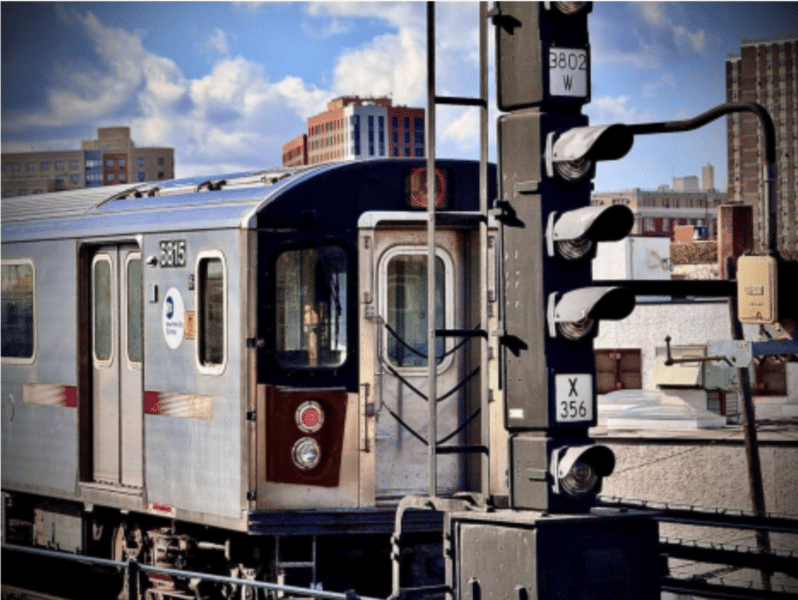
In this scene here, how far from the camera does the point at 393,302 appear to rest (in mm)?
11359

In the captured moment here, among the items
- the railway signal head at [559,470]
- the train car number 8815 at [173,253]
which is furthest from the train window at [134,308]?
the railway signal head at [559,470]

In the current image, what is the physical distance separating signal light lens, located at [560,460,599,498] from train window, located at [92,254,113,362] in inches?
240

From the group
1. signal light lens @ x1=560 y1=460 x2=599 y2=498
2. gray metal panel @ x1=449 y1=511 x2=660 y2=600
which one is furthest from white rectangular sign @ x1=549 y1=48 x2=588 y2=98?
gray metal panel @ x1=449 y1=511 x2=660 y2=600

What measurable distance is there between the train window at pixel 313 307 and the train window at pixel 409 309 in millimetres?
426

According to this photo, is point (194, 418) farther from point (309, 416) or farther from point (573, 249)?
point (573, 249)

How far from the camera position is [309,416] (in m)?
11.0

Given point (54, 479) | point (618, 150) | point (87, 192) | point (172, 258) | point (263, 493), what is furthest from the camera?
point (87, 192)

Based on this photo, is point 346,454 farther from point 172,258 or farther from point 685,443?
point 685,443

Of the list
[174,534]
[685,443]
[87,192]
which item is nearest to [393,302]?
[174,534]

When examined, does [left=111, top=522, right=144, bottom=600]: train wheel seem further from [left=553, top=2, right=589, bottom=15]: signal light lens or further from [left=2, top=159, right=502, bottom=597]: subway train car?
[left=553, top=2, right=589, bottom=15]: signal light lens

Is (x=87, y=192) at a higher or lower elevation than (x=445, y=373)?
higher

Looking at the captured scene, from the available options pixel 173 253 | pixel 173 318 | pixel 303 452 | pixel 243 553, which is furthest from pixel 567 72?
pixel 243 553

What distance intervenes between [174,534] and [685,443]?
16971 mm

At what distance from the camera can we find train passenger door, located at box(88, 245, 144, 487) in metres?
12.4
